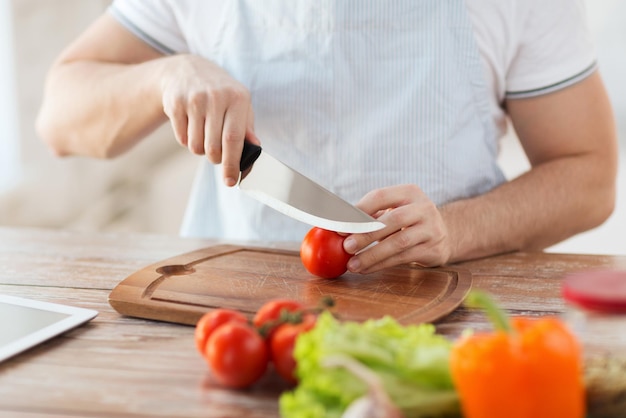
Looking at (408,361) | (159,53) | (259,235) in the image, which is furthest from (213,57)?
(408,361)

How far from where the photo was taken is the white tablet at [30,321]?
109cm

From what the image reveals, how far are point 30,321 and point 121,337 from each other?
146 mm

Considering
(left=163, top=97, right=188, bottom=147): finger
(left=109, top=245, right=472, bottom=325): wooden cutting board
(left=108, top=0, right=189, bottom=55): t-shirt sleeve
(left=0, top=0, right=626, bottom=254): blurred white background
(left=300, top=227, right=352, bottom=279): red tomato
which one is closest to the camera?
(left=109, top=245, right=472, bottom=325): wooden cutting board

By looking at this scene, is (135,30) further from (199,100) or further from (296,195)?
(296,195)

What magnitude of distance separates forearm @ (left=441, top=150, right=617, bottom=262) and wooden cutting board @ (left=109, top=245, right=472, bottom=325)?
137 mm

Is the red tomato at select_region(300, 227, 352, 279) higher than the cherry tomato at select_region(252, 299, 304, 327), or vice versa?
the cherry tomato at select_region(252, 299, 304, 327)

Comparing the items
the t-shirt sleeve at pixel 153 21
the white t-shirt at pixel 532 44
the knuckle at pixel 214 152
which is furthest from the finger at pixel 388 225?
the t-shirt sleeve at pixel 153 21

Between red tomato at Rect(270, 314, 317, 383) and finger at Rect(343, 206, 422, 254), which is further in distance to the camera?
finger at Rect(343, 206, 422, 254)

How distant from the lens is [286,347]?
934mm

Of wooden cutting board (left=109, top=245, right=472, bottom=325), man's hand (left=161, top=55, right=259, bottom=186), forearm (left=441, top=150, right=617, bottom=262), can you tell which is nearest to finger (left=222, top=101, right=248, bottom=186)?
man's hand (left=161, top=55, right=259, bottom=186)

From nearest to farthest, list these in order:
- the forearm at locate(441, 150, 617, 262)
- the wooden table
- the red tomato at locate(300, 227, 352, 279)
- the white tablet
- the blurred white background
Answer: the wooden table
the white tablet
the red tomato at locate(300, 227, 352, 279)
the forearm at locate(441, 150, 617, 262)
the blurred white background

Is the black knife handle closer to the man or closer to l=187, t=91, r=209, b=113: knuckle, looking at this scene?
l=187, t=91, r=209, b=113: knuckle

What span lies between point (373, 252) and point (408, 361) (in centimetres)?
58

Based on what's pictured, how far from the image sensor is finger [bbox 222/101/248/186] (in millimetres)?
1386
